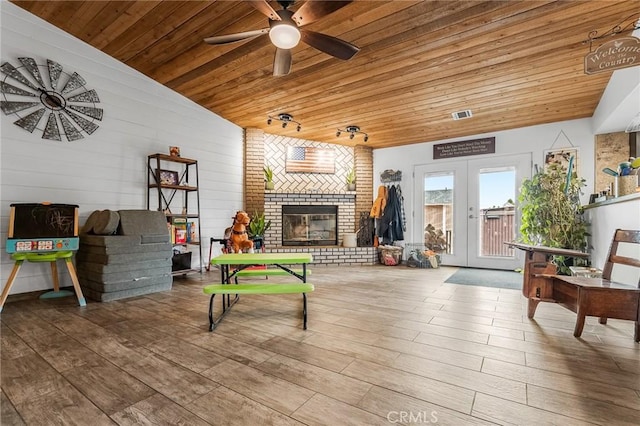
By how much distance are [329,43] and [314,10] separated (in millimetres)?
322

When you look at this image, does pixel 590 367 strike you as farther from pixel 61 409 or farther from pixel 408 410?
pixel 61 409

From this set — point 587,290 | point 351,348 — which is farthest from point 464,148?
point 351,348

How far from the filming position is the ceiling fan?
2092mm

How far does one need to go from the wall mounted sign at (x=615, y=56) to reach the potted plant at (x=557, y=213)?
256 centimetres

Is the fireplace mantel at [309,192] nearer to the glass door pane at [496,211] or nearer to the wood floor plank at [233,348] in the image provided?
the glass door pane at [496,211]

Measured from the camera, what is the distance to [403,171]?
6.39 meters

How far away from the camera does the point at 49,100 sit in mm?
3424

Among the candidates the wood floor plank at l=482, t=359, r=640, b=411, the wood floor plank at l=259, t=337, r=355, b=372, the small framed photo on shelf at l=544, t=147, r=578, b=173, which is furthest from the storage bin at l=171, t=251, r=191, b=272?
the small framed photo on shelf at l=544, t=147, r=578, b=173

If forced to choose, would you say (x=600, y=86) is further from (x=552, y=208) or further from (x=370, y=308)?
(x=370, y=308)

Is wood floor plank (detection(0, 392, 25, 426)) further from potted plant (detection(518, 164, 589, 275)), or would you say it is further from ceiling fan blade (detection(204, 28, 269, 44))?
potted plant (detection(518, 164, 589, 275))

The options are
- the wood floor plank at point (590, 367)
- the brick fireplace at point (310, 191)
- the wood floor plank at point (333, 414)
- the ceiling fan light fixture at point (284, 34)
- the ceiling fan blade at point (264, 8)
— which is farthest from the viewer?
the brick fireplace at point (310, 191)

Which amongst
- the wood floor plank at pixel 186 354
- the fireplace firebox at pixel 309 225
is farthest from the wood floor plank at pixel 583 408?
the fireplace firebox at pixel 309 225

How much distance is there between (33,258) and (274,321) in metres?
2.55

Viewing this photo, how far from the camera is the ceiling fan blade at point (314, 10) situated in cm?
205
